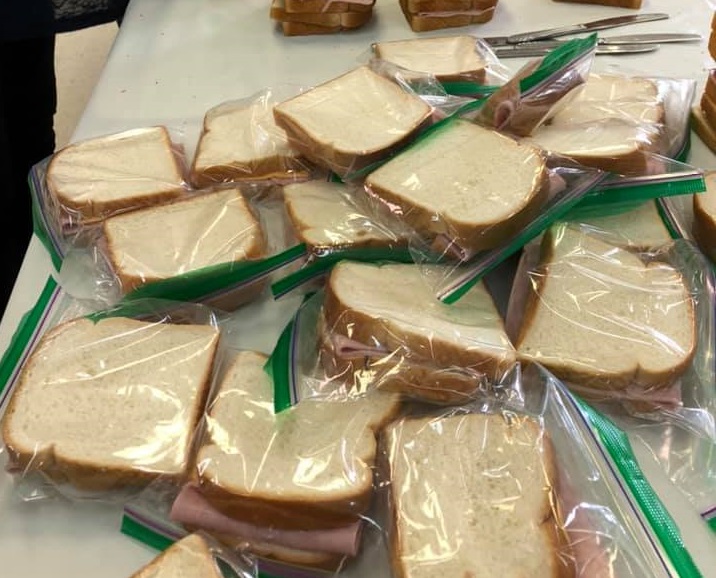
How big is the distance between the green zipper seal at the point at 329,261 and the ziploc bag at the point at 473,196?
0.11 feet

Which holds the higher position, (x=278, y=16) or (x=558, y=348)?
(x=278, y=16)

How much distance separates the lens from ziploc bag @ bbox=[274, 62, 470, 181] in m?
1.17

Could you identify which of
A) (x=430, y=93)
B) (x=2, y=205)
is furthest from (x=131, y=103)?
(x=430, y=93)

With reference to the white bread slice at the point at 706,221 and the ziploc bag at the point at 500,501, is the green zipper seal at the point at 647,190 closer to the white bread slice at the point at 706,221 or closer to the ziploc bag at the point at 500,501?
the white bread slice at the point at 706,221

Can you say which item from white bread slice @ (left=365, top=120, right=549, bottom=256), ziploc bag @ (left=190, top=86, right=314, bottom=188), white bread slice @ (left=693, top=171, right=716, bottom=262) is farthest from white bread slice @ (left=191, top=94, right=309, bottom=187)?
white bread slice @ (left=693, top=171, right=716, bottom=262)

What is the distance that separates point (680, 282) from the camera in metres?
1.00

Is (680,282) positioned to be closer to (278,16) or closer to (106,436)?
(106,436)

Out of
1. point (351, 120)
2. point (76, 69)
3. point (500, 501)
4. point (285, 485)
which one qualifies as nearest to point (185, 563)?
point (285, 485)

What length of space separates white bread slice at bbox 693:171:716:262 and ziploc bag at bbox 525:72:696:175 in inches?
3.1

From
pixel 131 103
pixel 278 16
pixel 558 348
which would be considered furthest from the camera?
pixel 278 16

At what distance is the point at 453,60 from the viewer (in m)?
1.46

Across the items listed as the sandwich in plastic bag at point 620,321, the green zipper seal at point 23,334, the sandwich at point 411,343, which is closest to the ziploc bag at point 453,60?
the sandwich in plastic bag at point 620,321

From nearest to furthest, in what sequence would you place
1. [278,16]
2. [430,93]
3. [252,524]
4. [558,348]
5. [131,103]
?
1. [252,524]
2. [558,348]
3. [430,93]
4. [131,103]
5. [278,16]

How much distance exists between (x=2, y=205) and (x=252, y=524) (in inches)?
44.8
